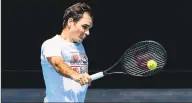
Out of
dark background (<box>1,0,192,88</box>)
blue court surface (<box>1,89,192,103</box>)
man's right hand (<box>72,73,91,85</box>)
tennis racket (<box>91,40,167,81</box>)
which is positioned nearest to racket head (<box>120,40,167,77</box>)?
tennis racket (<box>91,40,167,81</box>)

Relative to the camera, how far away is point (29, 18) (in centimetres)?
939

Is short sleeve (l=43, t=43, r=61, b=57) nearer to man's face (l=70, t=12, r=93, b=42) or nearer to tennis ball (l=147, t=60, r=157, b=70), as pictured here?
man's face (l=70, t=12, r=93, b=42)

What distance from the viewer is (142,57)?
4152mm

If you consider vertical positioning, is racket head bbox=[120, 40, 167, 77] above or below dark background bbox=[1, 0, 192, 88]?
above

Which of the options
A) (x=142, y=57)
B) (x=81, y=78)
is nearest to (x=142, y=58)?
(x=142, y=57)

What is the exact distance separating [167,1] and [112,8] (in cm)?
90

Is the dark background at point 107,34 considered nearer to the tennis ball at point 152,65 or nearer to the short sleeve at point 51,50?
the tennis ball at point 152,65

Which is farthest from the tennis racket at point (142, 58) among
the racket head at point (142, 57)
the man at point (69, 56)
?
the man at point (69, 56)

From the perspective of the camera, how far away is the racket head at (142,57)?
408cm

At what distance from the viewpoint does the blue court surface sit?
28.4ft

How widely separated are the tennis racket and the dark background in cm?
514

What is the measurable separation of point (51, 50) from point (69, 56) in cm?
14

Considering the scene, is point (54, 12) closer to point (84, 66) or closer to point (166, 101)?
point (166, 101)

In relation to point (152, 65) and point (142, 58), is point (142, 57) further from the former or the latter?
point (152, 65)
